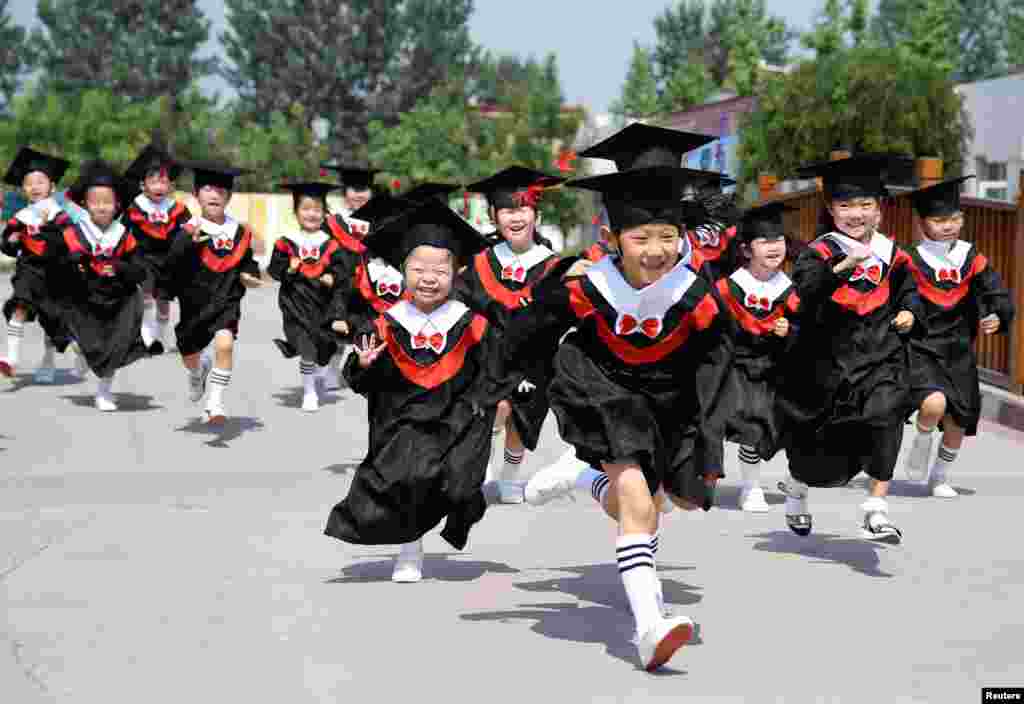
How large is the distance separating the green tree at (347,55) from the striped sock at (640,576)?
260 ft

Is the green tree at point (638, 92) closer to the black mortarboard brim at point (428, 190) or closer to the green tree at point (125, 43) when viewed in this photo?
the green tree at point (125, 43)

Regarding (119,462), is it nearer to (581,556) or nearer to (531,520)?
(531,520)

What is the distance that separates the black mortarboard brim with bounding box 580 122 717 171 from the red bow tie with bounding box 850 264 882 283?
5.07 ft

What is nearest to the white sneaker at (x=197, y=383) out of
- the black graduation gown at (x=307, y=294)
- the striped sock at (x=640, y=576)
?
the black graduation gown at (x=307, y=294)

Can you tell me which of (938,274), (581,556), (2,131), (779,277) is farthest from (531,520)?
(2,131)

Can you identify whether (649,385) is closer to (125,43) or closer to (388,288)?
(388,288)

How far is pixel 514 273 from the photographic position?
10.9m

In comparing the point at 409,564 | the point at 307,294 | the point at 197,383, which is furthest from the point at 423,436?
the point at 307,294

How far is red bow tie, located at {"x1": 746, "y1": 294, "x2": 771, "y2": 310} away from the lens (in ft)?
35.7

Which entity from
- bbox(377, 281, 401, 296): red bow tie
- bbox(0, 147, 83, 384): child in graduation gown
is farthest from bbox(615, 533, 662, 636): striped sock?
bbox(0, 147, 83, 384): child in graduation gown

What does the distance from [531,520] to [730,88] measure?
198 feet

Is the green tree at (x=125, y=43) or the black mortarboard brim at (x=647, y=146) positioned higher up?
the green tree at (x=125, y=43)

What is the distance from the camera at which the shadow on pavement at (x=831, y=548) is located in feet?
29.0

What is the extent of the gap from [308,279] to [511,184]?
6.15 m
